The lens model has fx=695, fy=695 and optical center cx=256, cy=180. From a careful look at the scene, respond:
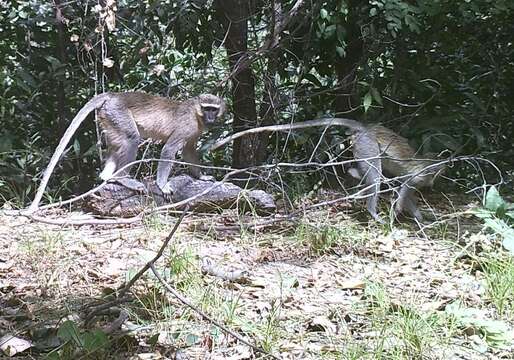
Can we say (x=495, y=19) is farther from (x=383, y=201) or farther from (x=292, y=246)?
(x=292, y=246)

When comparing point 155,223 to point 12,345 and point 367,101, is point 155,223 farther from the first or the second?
point 367,101

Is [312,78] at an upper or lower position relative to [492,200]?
upper

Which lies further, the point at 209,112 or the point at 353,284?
the point at 209,112

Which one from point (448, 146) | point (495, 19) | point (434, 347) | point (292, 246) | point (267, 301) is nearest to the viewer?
point (434, 347)

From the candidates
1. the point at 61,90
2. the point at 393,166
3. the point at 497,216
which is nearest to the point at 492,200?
the point at 497,216

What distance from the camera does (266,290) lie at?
4.63 m

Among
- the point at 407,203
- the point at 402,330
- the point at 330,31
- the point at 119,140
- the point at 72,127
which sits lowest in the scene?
the point at 407,203

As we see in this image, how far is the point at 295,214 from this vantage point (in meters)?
5.82

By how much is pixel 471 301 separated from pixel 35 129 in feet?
19.1

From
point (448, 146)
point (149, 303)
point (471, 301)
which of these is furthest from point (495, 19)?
point (149, 303)

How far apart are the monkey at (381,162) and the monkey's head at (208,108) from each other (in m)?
0.34

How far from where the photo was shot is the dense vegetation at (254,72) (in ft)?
25.1

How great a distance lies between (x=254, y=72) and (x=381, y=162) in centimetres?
199

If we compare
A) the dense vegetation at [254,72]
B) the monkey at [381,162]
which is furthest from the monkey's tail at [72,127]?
the monkey at [381,162]
